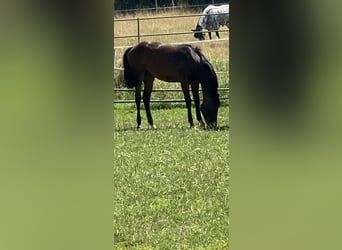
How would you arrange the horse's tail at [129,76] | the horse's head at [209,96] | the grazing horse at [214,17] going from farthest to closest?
the horse's tail at [129,76] < the horse's head at [209,96] < the grazing horse at [214,17]

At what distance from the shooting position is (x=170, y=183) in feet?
5.75

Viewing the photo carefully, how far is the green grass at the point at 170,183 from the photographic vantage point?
1.63m

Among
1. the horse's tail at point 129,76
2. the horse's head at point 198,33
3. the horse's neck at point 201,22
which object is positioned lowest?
the horse's tail at point 129,76

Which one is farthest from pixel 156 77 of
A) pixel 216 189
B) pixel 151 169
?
pixel 216 189

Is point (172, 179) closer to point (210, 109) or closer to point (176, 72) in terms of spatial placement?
point (210, 109)

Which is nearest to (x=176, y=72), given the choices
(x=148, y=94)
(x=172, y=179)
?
(x=148, y=94)

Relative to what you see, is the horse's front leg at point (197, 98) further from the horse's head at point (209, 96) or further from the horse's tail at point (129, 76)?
the horse's tail at point (129, 76)

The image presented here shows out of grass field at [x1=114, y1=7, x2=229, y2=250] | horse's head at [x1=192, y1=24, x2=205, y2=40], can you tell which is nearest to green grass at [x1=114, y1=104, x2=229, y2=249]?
grass field at [x1=114, y1=7, x2=229, y2=250]

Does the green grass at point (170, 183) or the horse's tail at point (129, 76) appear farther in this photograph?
the horse's tail at point (129, 76)

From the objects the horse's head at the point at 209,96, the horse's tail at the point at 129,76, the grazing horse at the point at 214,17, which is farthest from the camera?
the horse's tail at the point at 129,76

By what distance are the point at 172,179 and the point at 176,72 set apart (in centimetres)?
43

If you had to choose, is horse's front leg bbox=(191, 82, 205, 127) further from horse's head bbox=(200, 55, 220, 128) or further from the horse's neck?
the horse's neck

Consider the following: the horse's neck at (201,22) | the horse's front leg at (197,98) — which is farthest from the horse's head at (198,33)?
the horse's front leg at (197,98)
